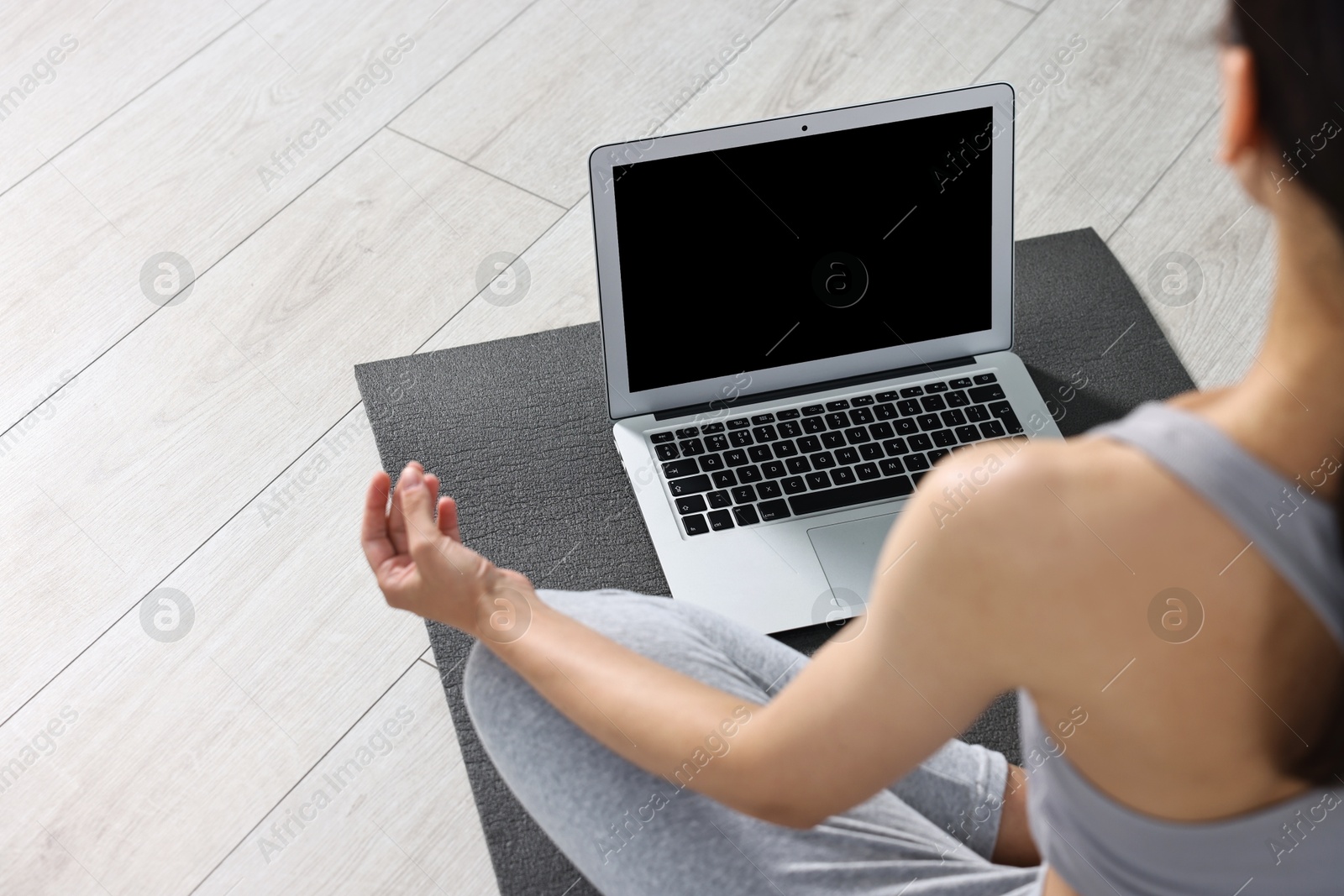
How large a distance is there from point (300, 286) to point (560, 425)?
57cm

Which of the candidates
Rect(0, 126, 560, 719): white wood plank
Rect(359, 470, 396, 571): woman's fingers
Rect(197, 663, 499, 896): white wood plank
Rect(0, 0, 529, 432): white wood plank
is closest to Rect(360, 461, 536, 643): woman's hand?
Rect(359, 470, 396, 571): woman's fingers

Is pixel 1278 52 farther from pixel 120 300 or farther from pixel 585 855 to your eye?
pixel 120 300

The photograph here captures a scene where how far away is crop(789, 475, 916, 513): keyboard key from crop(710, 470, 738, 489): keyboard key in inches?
2.5

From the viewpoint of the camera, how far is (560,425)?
1.49 meters

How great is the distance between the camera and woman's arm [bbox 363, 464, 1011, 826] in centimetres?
62

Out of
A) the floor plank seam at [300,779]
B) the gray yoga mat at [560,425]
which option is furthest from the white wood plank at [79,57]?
the floor plank seam at [300,779]

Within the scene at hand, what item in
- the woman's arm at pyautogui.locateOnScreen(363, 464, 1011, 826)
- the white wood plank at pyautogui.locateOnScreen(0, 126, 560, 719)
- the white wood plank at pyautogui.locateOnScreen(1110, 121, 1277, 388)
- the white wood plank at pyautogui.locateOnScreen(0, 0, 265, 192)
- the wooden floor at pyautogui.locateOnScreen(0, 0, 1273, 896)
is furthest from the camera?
the white wood plank at pyautogui.locateOnScreen(0, 0, 265, 192)

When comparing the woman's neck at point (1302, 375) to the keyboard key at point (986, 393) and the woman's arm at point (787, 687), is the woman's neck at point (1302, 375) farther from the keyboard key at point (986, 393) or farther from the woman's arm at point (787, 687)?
the keyboard key at point (986, 393)

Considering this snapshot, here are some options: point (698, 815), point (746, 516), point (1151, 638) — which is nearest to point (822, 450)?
point (746, 516)

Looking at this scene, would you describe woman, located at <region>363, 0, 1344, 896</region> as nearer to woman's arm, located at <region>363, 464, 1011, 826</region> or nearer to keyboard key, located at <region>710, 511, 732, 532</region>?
woman's arm, located at <region>363, 464, 1011, 826</region>

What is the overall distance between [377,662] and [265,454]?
36cm

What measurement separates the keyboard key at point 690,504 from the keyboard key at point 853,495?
0.09 metres

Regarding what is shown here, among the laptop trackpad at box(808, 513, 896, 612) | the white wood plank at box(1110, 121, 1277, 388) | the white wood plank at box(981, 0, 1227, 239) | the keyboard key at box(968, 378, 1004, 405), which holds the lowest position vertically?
the white wood plank at box(1110, 121, 1277, 388)

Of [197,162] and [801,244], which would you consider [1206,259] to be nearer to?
[801,244]
